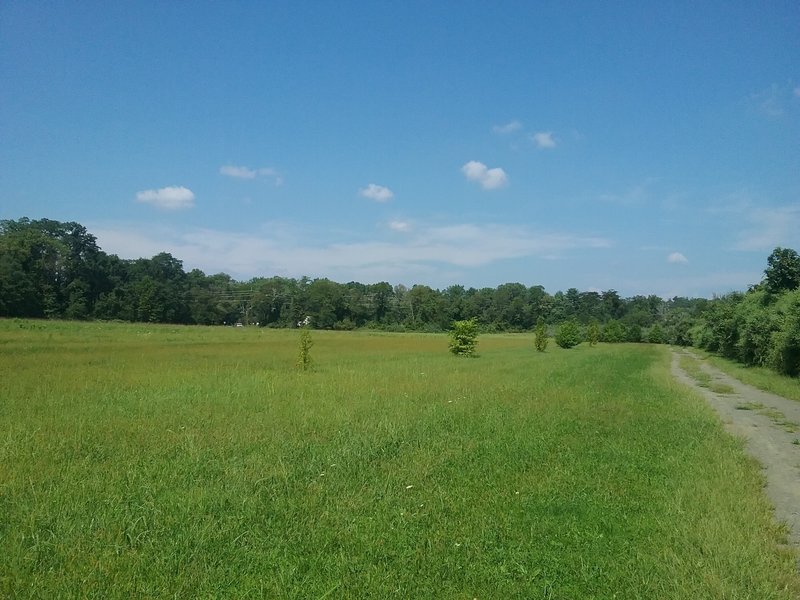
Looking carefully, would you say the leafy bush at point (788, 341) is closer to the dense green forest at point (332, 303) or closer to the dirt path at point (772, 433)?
the dense green forest at point (332, 303)

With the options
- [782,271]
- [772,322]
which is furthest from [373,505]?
[782,271]

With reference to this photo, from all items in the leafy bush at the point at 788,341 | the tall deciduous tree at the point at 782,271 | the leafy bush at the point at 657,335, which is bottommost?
the leafy bush at the point at 657,335

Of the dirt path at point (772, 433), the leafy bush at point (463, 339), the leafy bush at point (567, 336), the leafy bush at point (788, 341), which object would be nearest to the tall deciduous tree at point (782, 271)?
the leafy bush at point (788, 341)

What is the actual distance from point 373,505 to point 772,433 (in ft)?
34.2

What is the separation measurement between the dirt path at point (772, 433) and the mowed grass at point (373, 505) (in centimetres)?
34

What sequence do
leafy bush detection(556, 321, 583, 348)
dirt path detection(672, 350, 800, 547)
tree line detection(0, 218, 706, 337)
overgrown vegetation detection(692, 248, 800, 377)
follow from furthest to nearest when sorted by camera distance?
tree line detection(0, 218, 706, 337)
leafy bush detection(556, 321, 583, 348)
overgrown vegetation detection(692, 248, 800, 377)
dirt path detection(672, 350, 800, 547)

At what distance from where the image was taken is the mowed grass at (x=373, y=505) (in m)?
4.45

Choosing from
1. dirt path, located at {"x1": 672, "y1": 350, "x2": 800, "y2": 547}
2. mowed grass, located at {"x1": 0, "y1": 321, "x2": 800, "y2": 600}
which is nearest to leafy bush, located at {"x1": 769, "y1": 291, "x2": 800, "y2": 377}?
dirt path, located at {"x1": 672, "y1": 350, "x2": 800, "y2": 547}

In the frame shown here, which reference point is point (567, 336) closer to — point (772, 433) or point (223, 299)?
point (772, 433)

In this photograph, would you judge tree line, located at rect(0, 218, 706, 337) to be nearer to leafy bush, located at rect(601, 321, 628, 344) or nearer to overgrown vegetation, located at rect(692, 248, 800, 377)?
leafy bush, located at rect(601, 321, 628, 344)

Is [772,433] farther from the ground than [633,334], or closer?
farther from the ground

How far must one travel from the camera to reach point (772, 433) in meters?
11.9

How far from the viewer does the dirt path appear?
22.6ft

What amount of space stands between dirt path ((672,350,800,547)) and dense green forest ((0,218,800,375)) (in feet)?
26.2
